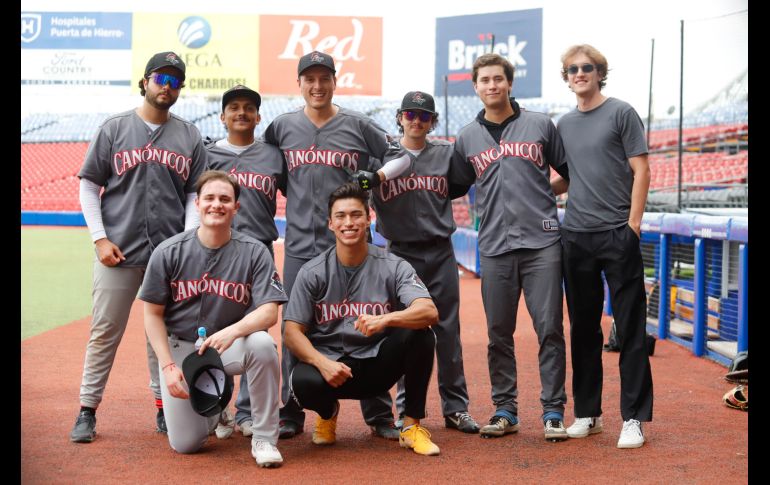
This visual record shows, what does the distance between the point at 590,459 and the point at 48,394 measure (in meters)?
3.62

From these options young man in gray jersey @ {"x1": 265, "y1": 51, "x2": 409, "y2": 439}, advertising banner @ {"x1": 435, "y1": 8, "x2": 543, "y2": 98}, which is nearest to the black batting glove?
young man in gray jersey @ {"x1": 265, "y1": 51, "x2": 409, "y2": 439}

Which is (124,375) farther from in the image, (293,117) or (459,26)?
(459,26)

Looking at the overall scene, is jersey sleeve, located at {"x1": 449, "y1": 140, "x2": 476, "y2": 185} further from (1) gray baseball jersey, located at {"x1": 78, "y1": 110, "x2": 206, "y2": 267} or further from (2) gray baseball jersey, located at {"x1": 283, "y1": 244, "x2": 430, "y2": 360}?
(1) gray baseball jersey, located at {"x1": 78, "y1": 110, "x2": 206, "y2": 267}

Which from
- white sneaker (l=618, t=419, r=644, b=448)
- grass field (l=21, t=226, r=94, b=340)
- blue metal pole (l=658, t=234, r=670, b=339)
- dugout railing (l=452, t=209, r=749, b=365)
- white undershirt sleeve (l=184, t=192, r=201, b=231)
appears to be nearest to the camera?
white sneaker (l=618, t=419, r=644, b=448)

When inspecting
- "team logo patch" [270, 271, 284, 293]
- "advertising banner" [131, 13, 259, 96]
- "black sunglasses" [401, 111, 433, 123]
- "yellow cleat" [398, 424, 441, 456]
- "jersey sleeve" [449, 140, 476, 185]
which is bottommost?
"yellow cleat" [398, 424, 441, 456]

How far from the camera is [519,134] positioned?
464cm

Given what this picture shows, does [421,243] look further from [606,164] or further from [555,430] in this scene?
[555,430]

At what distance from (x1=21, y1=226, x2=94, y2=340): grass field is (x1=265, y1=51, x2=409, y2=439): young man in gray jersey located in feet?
15.2

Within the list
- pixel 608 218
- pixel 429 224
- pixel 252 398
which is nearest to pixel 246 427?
pixel 252 398

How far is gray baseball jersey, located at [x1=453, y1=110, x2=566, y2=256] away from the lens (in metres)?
4.58

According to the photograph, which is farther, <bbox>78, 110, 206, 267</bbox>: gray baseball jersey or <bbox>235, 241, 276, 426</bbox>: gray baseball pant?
<bbox>235, 241, 276, 426</bbox>: gray baseball pant

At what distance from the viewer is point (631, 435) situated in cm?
430
